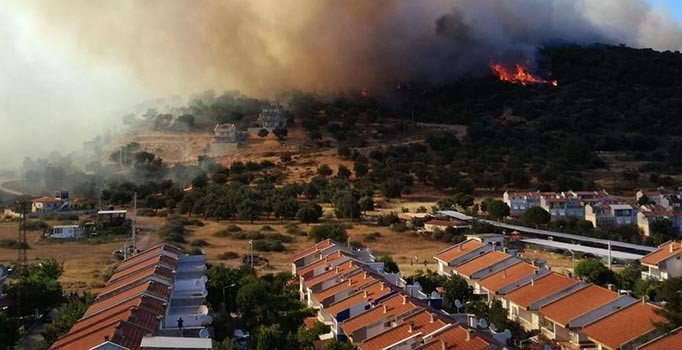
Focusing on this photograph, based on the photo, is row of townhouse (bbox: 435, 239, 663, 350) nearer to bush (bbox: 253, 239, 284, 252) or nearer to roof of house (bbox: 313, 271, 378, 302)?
roof of house (bbox: 313, 271, 378, 302)

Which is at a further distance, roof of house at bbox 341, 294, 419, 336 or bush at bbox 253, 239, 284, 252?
bush at bbox 253, 239, 284, 252

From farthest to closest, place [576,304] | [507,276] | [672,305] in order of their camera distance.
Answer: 1. [507,276]
2. [576,304]
3. [672,305]

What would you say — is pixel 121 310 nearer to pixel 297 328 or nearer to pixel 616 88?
pixel 297 328

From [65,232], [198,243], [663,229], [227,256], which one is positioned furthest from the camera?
[65,232]

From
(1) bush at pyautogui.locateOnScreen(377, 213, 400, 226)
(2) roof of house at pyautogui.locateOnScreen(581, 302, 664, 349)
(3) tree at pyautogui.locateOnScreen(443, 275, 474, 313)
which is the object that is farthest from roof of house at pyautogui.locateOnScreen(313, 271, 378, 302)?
(1) bush at pyautogui.locateOnScreen(377, 213, 400, 226)

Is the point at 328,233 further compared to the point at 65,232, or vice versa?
the point at 65,232

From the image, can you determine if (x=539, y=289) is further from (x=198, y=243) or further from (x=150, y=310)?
(x=198, y=243)

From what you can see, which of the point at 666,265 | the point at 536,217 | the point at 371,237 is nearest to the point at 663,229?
the point at 536,217
